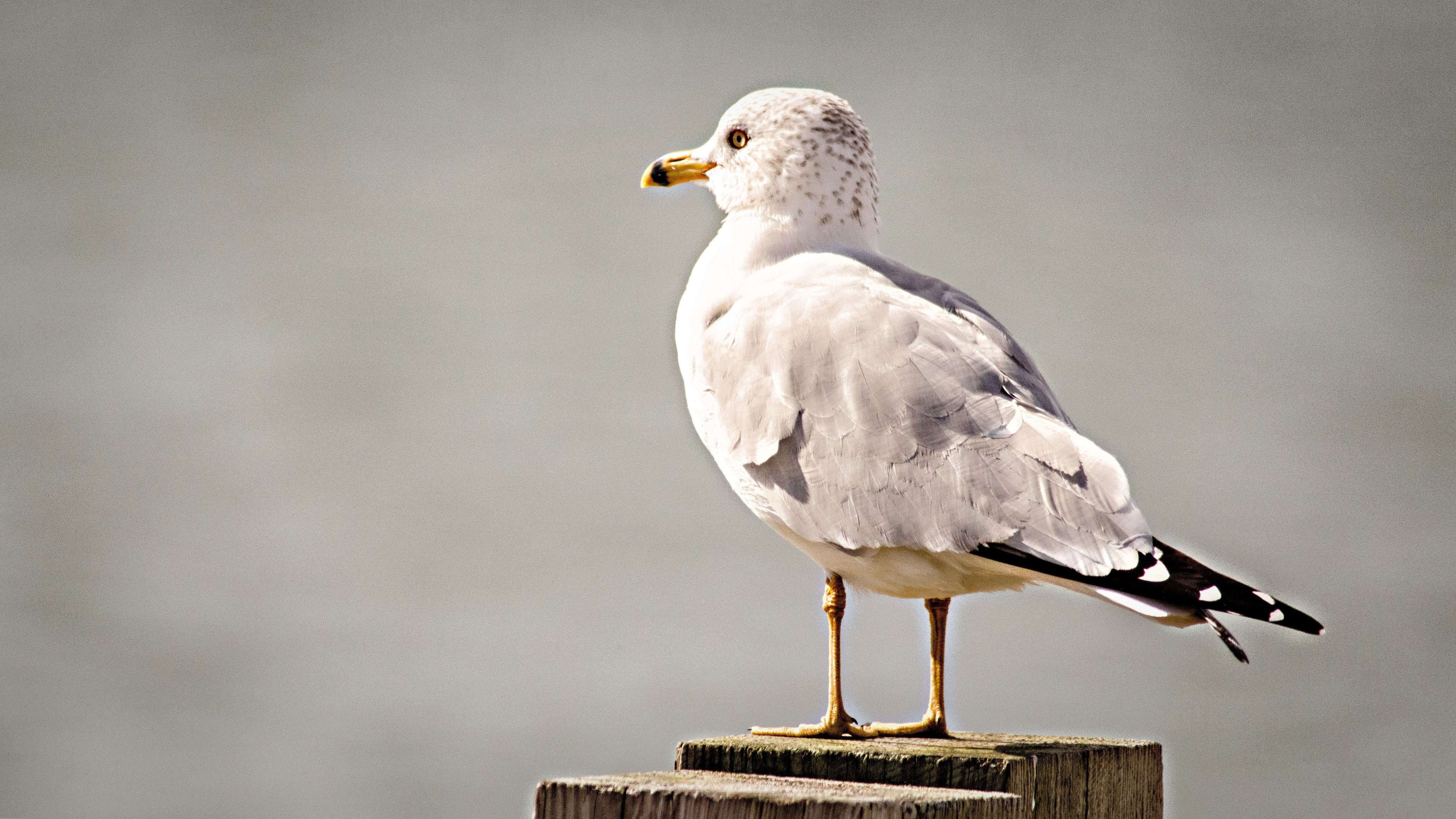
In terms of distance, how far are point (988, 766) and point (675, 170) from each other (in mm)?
1428

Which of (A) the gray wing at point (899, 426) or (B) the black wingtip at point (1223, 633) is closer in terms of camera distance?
(B) the black wingtip at point (1223, 633)

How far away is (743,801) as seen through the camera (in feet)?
5.08

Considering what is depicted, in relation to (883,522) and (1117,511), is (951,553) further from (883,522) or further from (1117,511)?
(1117,511)

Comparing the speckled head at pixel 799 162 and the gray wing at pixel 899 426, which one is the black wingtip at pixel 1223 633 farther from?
the speckled head at pixel 799 162

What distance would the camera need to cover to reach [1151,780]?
2.10 meters

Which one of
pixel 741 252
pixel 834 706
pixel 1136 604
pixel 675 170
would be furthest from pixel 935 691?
pixel 675 170

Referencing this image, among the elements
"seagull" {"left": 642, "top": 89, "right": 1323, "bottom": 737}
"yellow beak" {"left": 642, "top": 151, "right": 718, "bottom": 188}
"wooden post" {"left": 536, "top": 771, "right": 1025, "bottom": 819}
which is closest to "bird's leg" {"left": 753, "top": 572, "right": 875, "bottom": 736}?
"seagull" {"left": 642, "top": 89, "right": 1323, "bottom": 737}

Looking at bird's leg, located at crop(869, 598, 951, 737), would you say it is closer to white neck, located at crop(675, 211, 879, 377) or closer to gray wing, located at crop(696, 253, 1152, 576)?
gray wing, located at crop(696, 253, 1152, 576)

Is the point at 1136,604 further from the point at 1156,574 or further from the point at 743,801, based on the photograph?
the point at 743,801

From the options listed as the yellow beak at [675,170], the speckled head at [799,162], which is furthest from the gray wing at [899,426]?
the yellow beak at [675,170]

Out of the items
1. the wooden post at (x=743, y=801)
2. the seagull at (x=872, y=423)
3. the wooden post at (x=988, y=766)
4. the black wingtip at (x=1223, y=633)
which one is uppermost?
the seagull at (x=872, y=423)

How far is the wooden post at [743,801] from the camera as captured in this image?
5.00 ft

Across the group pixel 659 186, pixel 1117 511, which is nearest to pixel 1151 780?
pixel 1117 511

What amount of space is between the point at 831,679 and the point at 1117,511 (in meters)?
0.62
